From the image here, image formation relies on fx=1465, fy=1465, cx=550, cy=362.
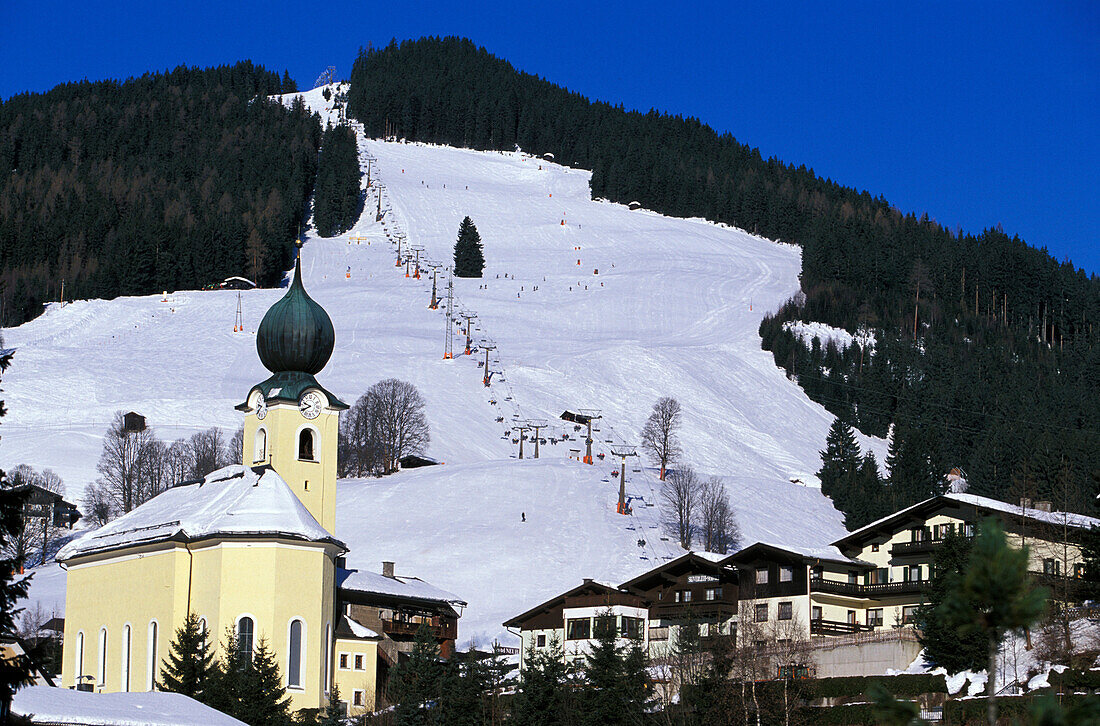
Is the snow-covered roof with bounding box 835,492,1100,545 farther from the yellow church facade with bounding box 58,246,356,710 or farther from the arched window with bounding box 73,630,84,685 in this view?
the arched window with bounding box 73,630,84,685

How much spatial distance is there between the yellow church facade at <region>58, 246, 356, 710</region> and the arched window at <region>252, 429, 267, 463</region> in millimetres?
51

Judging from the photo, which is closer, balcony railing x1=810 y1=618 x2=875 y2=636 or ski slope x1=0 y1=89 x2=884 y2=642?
balcony railing x1=810 y1=618 x2=875 y2=636

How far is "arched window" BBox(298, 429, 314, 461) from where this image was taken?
5344 centimetres


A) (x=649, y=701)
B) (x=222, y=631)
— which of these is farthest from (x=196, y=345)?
(x=649, y=701)

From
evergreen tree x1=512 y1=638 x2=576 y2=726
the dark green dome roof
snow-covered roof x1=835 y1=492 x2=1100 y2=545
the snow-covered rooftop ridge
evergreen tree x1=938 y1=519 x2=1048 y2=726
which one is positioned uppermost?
the dark green dome roof

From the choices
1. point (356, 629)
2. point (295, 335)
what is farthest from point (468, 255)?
point (356, 629)

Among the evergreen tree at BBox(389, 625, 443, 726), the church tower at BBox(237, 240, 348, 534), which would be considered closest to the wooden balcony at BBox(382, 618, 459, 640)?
the church tower at BBox(237, 240, 348, 534)

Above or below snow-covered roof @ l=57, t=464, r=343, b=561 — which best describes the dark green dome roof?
above

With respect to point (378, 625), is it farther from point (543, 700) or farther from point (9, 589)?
point (9, 589)

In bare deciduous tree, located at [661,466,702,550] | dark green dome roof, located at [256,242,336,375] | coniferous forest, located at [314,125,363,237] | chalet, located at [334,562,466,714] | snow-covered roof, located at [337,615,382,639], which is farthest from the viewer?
coniferous forest, located at [314,125,363,237]

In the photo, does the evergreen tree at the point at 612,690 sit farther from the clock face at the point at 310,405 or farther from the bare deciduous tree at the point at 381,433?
the bare deciduous tree at the point at 381,433

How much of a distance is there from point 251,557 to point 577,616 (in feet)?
51.4

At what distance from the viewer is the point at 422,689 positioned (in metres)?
38.2

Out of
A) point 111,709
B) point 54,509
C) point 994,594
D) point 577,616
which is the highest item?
point 54,509
